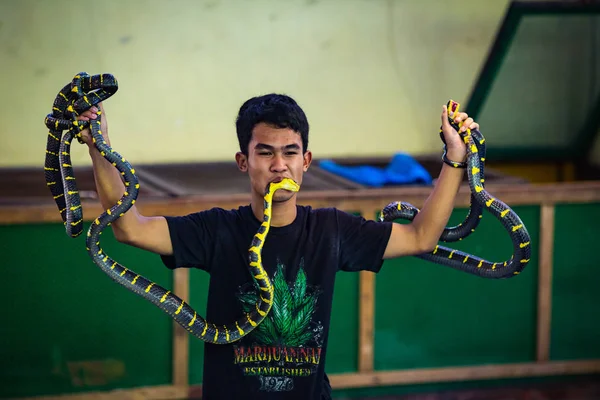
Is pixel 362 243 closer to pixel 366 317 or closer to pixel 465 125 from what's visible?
pixel 465 125

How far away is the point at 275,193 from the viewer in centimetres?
247

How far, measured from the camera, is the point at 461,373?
4879mm

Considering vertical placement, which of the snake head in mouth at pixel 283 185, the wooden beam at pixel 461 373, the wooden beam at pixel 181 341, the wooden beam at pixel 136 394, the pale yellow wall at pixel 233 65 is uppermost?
the pale yellow wall at pixel 233 65

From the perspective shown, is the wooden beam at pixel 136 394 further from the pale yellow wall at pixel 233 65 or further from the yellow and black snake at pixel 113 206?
the yellow and black snake at pixel 113 206

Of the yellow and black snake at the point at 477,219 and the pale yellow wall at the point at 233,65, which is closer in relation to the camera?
the yellow and black snake at the point at 477,219

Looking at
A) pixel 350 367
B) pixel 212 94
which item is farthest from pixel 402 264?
pixel 212 94

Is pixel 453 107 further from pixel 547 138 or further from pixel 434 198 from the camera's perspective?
pixel 547 138

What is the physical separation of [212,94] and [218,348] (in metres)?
3.28

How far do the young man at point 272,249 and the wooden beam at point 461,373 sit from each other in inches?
86.4

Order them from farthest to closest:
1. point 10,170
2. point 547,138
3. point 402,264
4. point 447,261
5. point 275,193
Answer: point 547,138 < point 10,170 < point 402,264 < point 447,261 < point 275,193

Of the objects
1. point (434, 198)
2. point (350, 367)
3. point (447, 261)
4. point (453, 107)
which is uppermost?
point (453, 107)

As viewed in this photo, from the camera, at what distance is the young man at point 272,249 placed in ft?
8.27

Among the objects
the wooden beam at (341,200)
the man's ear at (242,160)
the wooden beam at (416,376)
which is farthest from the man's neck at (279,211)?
the wooden beam at (416,376)

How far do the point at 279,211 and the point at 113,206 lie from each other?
0.45 meters
